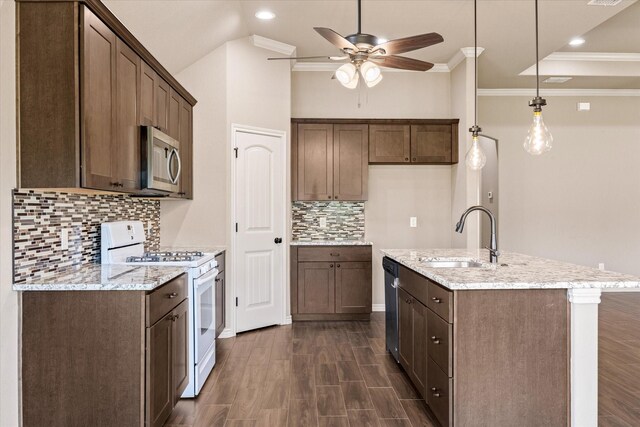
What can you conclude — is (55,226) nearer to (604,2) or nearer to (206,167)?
(206,167)

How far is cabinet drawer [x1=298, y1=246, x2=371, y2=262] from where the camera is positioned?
15.4 feet

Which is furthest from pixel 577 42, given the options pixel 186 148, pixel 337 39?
pixel 186 148

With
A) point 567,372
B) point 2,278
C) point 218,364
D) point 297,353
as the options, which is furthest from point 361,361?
point 2,278

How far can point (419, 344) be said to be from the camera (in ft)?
8.82

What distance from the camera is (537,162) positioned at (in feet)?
19.5

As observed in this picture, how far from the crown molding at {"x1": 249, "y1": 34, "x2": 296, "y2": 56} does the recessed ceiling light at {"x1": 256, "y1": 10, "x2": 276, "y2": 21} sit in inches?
16.8

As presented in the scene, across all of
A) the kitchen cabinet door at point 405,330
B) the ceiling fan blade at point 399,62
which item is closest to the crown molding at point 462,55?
the ceiling fan blade at point 399,62

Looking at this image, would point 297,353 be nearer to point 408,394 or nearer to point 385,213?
point 408,394

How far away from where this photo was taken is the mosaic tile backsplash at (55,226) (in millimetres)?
2119

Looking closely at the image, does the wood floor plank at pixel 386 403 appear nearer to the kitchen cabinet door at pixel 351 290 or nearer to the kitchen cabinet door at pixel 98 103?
the kitchen cabinet door at pixel 351 290

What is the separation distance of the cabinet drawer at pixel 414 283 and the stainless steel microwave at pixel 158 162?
187 cm

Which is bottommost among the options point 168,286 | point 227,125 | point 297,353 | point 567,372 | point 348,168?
point 297,353

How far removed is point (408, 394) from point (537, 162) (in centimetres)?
445

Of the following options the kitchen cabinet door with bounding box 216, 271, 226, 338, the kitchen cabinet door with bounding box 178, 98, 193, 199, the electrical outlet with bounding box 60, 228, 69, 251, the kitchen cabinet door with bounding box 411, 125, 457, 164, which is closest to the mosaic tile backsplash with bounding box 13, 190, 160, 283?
the electrical outlet with bounding box 60, 228, 69, 251
